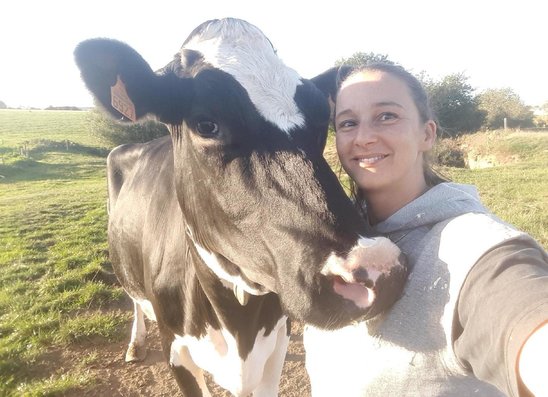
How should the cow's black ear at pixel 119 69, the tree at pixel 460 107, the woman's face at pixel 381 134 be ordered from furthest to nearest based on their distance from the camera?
the tree at pixel 460 107 → the cow's black ear at pixel 119 69 → the woman's face at pixel 381 134

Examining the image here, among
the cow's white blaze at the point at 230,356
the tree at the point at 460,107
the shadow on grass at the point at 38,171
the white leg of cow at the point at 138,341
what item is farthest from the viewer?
the tree at the point at 460,107

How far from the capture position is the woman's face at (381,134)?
65.2 inches

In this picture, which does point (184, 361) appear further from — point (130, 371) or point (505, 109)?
point (505, 109)

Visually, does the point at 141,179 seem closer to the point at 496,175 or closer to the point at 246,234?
the point at 246,234

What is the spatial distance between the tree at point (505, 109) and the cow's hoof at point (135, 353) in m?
31.9

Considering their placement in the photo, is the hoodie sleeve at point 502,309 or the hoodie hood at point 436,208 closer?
the hoodie sleeve at point 502,309

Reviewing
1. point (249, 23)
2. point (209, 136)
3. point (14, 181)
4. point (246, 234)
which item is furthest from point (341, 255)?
point (14, 181)

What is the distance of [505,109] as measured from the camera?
32.3 meters

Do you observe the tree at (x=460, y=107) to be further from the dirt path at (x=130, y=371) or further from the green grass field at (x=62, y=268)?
the dirt path at (x=130, y=371)

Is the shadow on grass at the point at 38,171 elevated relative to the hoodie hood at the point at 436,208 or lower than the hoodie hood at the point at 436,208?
lower

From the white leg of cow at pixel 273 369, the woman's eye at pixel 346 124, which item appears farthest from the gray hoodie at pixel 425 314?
the white leg of cow at pixel 273 369

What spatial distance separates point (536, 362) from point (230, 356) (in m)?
2.19

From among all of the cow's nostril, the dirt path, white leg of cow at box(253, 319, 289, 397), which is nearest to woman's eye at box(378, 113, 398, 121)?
the cow's nostril

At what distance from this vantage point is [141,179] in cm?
441
